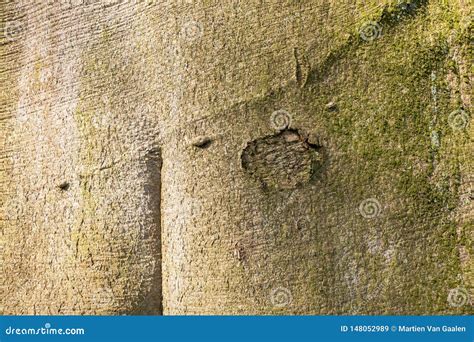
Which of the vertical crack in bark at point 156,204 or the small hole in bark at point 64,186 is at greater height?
the small hole in bark at point 64,186

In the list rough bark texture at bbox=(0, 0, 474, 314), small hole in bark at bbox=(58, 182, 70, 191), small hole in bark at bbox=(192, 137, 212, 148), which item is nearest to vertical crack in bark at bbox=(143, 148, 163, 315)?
rough bark texture at bbox=(0, 0, 474, 314)

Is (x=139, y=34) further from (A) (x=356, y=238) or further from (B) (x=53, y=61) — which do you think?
(A) (x=356, y=238)

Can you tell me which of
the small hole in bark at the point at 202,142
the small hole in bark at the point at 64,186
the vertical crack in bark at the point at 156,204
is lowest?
the vertical crack in bark at the point at 156,204

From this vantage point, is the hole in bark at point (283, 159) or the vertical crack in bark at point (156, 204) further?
the vertical crack in bark at point (156, 204)

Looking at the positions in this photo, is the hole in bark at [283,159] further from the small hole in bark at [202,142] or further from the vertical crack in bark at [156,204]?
the vertical crack in bark at [156,204]

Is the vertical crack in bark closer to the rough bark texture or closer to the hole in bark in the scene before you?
the rough bark texture

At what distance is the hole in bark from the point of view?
171 cm

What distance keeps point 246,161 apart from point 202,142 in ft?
0.41

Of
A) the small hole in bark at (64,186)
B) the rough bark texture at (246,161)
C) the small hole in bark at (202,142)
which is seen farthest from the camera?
the small hole in bark at (64,186)

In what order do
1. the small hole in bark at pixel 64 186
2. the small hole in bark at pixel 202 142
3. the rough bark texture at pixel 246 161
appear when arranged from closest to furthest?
the rough bark texture at pixel 246 161 → the small hole in bark at pixel 202 142 → the small hole in bark at pixel 64 186

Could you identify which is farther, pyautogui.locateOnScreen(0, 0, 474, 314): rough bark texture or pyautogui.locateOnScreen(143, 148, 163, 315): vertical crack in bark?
pyautogui.locateOnScreen(143, 148, 163, 315): vertical crack in bark

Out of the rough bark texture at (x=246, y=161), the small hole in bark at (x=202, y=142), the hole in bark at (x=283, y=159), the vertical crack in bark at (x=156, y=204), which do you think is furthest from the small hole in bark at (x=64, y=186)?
the hole in bark at (x=283, y=159)

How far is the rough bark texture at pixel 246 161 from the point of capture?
1.64 metres

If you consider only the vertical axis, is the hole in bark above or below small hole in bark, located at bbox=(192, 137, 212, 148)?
below
